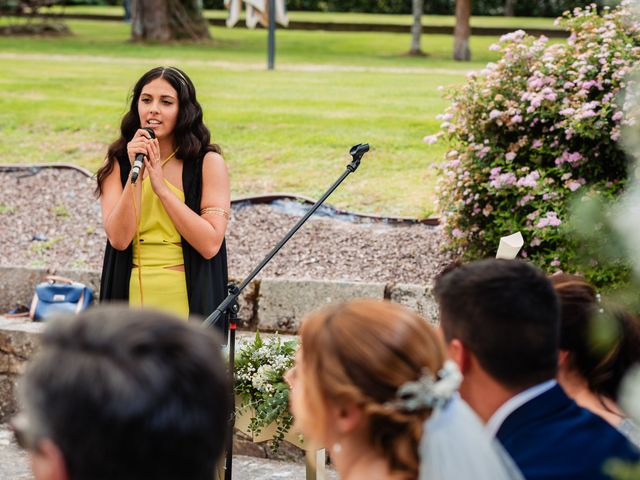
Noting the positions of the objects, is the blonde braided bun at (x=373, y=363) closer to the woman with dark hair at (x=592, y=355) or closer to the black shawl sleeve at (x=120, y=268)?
the woman with dark hair at (x=592, y=355)

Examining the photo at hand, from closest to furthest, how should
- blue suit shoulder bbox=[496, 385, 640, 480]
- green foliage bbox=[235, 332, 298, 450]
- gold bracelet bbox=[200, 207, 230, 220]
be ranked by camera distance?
blue suit shoulder bbox=[496, 385, 640, 480], gold bracelet bbox=[200, 207, 230, 220], green foliage bbox=[235, 332, 298, 450]

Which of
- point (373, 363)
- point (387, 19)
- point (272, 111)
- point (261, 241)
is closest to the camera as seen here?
point (373, 363)

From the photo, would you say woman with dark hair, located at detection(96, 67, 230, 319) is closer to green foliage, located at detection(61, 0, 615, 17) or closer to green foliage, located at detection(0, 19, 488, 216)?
green foliage, located at detection(0, 19, 488, 216)

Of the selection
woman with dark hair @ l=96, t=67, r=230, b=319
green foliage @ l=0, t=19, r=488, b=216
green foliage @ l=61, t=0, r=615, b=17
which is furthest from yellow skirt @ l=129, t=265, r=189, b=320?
green foliage @ l=61, t=0, r=615, b=17

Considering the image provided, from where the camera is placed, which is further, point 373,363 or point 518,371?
point 518,371

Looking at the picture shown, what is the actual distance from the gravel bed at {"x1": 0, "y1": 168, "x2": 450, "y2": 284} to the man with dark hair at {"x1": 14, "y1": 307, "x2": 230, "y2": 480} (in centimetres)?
563

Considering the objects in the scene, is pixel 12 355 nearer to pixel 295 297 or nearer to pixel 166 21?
pixel 295 297

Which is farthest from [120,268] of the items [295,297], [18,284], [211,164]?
[18,284]

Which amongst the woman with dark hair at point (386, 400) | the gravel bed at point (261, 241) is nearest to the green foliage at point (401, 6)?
the gravel bed at point (261, 241)

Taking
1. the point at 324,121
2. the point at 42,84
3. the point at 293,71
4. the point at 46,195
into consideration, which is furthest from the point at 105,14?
the point at 46,195

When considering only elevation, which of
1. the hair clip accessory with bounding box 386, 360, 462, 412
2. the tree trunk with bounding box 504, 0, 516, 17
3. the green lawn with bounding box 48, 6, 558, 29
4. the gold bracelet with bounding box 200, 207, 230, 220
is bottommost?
the green lawn with bounding box 48, 6, 558, 29

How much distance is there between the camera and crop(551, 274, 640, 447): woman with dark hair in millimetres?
2939

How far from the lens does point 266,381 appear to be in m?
4.86

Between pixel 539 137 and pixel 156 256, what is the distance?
321 cm
